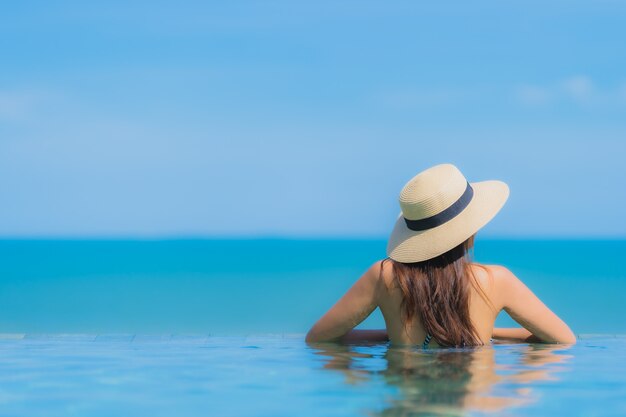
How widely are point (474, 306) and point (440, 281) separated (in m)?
0.18

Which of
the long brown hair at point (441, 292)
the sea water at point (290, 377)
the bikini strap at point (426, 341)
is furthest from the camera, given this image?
the bikini strap at point (426, 341)

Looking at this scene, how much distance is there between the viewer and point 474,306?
163 inches

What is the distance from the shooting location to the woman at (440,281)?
4090mm

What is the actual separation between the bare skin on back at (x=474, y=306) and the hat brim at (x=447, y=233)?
11 cm

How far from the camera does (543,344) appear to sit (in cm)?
450

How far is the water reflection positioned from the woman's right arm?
9cm

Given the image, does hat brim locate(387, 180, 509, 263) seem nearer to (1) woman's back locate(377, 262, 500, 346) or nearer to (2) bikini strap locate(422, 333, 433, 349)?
(1) woman's back locate(377, 262, 500, 346)

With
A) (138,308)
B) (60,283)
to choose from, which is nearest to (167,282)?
(60,283)

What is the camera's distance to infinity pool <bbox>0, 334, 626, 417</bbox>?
3340 millimetres

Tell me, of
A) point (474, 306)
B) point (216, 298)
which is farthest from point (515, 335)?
point (216, 298)

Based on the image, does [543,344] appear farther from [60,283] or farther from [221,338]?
[60,283]

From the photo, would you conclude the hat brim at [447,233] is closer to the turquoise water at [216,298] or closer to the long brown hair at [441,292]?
the long brown hair at [441,292]

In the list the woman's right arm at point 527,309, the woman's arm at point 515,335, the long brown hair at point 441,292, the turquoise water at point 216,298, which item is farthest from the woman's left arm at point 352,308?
the turquoise water at point 216,298

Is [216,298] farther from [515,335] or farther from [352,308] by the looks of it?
[352,308]
